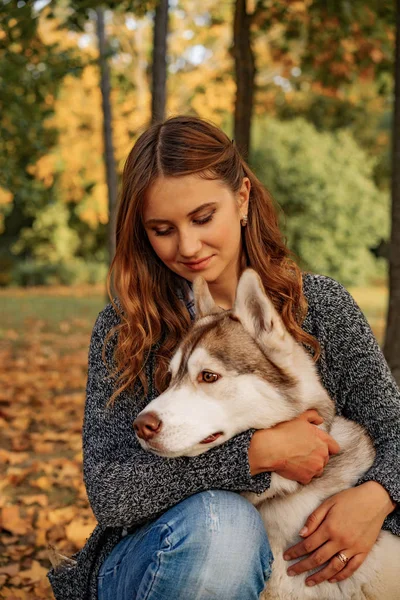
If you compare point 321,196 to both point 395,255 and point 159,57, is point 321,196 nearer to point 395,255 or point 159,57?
point 159,57

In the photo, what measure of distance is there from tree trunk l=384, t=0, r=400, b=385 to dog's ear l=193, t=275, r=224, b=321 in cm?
206

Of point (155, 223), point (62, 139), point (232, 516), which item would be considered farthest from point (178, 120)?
point (62, 139)

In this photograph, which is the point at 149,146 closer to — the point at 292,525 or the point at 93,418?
the point at 93,418

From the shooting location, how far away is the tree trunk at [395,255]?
15.1 ft

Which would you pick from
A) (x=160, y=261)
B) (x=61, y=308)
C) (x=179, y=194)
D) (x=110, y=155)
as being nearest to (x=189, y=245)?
(x=179, y=194)

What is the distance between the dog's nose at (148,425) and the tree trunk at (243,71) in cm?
485

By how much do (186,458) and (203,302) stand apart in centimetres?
69

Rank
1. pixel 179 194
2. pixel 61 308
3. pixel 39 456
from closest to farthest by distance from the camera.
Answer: pixel 179 194, pixel 39 456, pixel 61 308

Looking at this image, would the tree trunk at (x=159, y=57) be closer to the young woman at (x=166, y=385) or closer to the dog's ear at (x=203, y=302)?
the young woman at (x=166, y=385)

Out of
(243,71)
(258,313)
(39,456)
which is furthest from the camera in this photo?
(243,71)

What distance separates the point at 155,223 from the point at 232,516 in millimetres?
1246

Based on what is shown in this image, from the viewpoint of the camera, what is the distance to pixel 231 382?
2582mm

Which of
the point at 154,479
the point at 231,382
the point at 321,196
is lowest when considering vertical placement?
the point at 321,196

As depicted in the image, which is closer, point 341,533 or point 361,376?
point 341,533
